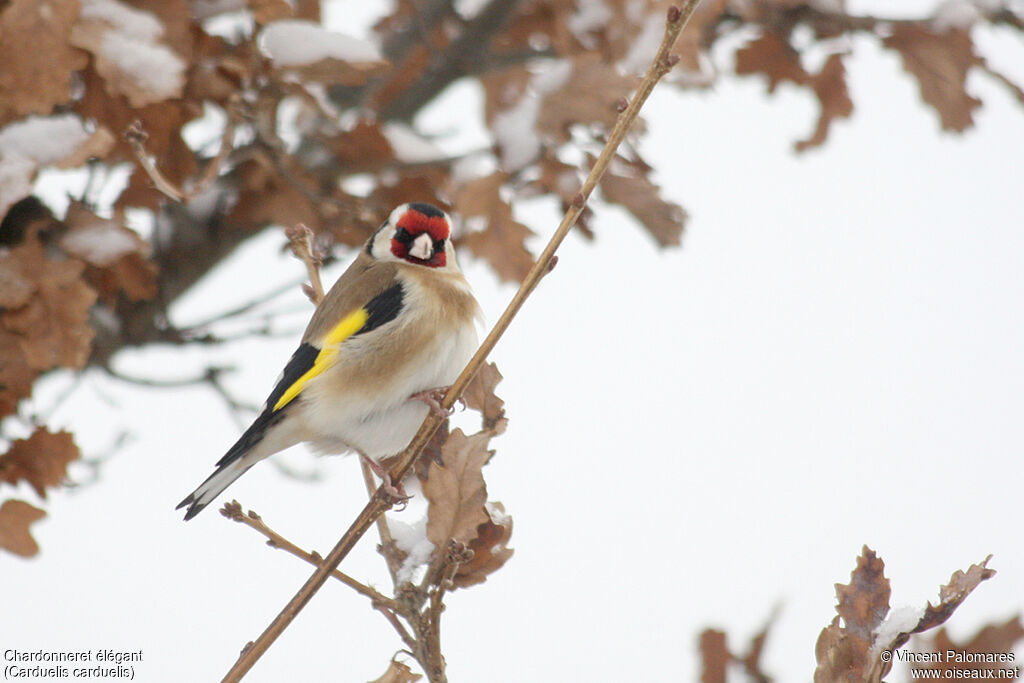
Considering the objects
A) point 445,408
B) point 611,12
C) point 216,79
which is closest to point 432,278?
point 216,79

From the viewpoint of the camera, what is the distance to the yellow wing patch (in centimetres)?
285

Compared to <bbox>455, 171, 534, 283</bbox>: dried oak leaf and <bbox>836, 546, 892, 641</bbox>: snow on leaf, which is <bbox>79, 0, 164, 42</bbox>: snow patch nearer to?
<bbox>455, 171, 534, 283</bbox>: dried oak leaf

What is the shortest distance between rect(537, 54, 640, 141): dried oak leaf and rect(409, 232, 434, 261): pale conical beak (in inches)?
17.9

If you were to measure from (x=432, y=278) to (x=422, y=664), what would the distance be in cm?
151

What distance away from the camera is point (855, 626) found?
1638mm

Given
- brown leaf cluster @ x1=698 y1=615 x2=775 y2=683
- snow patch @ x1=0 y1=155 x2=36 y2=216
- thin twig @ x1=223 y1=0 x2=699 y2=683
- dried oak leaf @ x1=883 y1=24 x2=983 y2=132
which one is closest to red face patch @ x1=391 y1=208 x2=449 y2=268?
snow patch @ x1=0 y1=155 x2=36 y2=216

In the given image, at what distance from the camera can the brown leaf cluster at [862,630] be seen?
1.60 m

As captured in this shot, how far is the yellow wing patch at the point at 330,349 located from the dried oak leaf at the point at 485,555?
100 centimetres

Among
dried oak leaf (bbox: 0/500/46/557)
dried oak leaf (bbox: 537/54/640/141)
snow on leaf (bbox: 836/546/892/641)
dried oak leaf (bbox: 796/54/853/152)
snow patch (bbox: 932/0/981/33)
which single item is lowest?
snow on leaf (bbox: 836/546/892/641)

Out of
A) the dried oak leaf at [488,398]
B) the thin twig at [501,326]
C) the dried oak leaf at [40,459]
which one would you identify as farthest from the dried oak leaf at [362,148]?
the thin twig at [501,326]

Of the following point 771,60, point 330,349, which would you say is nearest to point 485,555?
point 330,349

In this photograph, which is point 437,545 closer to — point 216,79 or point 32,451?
point 32,451

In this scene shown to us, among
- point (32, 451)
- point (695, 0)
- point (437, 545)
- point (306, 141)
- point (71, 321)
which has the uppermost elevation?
point (306, 141)

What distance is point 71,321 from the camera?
111 inches
